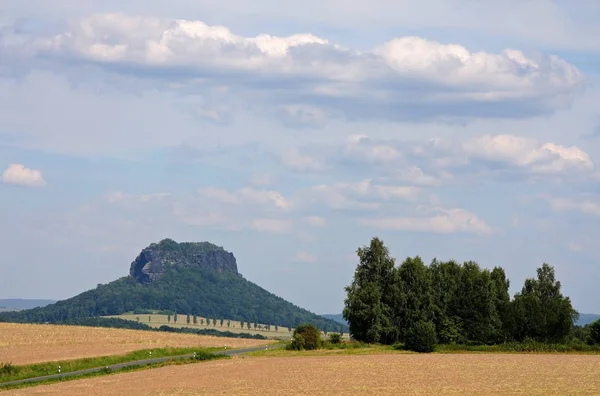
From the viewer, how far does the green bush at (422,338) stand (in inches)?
4528

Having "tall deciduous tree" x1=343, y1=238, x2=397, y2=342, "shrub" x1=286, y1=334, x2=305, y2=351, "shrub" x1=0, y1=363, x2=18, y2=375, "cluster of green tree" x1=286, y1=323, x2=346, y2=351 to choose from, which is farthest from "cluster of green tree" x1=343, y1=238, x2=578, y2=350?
"shrub" x1=0, y1=363, x2=18, y2=375

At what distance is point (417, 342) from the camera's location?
115375 mm

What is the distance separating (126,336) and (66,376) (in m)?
65.3

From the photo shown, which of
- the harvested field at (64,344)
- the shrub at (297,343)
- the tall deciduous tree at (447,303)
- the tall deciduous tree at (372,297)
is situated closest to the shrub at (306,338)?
the shrub at (297,343)

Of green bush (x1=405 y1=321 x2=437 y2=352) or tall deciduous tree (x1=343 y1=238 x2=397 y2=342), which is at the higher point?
tall deciduous tree (x1=343 y1=238 x2=397 y2=342)

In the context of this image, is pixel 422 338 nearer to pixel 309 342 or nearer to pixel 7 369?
pixel 309 342

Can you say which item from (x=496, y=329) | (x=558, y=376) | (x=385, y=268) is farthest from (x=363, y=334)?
(x=558, y=376)

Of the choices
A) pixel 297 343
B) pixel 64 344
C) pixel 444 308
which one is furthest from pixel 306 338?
pixel 64 344

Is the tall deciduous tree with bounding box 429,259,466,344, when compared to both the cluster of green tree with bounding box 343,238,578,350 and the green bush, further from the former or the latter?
the green bush

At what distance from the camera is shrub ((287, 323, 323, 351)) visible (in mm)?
122562

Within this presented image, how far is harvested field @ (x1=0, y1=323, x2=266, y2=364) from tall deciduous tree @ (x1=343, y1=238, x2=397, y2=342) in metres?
20.7

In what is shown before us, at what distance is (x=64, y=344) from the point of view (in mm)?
129375

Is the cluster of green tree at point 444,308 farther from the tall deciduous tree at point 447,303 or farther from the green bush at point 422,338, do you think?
the green bush at point 422,338

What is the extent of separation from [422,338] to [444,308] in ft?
59.7
